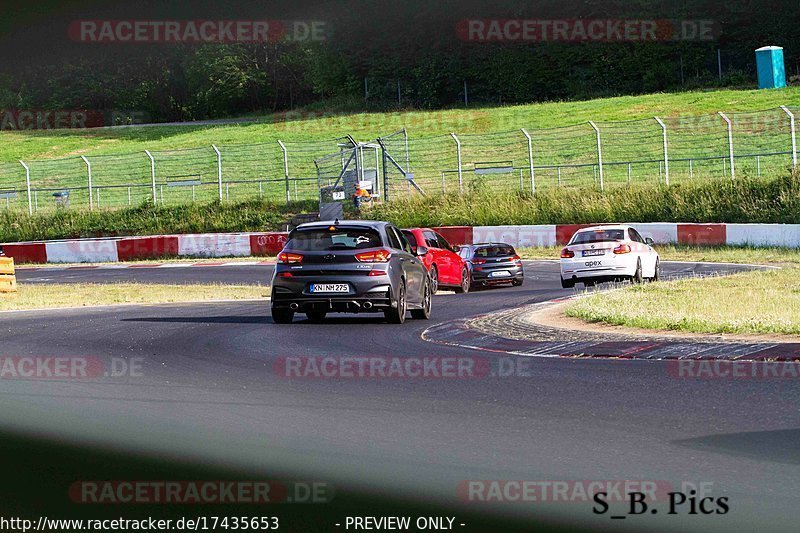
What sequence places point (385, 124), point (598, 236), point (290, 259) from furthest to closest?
point (385, 124)
point (598, 236)
point (290, 259)

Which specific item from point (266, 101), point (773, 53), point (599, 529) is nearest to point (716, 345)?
point (599, 529)

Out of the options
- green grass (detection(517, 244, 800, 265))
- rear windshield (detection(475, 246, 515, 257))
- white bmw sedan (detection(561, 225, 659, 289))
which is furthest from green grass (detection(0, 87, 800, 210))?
white bmw sedan (detection(561, 225, 659, 289))

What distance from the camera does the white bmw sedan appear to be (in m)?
24.9

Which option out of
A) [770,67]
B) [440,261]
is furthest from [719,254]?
[770,67]

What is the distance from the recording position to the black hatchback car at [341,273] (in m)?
17.8

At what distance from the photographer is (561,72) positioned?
79.9 m

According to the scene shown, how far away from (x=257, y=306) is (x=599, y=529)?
1676 centimetres

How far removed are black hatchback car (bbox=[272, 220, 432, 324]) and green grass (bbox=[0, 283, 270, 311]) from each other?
7588mm

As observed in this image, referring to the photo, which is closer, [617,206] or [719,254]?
[719,254]

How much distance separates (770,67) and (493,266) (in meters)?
45.3

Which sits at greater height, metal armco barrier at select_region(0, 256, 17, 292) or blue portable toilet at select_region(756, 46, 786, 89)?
blue portable toilet at select_region(756, 46, 786, 89)

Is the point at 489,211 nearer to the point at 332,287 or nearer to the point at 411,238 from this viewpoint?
the point at 411,238

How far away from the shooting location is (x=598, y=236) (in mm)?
25672

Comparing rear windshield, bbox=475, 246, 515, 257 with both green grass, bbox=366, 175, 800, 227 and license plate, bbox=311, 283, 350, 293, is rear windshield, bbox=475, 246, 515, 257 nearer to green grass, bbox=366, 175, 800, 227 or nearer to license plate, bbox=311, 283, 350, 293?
green grass, bbox=366, 175, 800, 227
